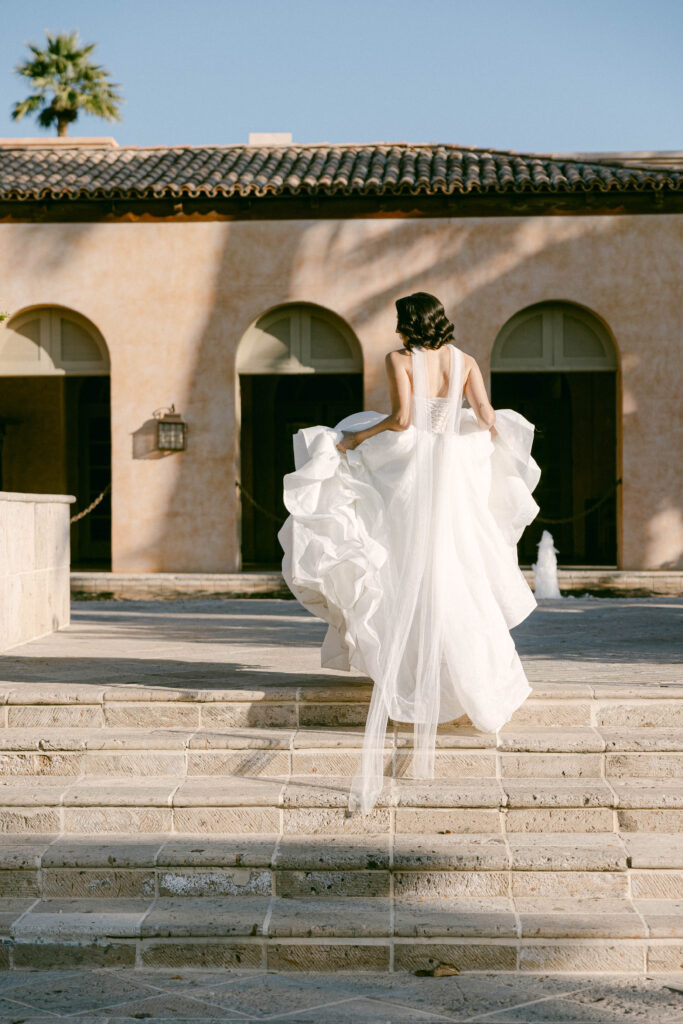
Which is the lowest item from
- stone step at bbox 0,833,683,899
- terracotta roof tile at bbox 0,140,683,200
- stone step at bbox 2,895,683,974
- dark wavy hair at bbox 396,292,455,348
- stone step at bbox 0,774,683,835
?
stone step at bbox 2,895,683,974

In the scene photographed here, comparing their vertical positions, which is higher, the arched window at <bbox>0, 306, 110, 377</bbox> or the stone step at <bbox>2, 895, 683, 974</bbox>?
the arched window at <bbox>0, 306, 110, 377</bbox>

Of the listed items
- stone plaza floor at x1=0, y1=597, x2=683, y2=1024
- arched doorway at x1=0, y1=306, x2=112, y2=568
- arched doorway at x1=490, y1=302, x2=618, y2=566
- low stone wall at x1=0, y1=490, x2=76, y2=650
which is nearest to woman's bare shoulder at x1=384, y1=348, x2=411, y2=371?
stone plaza floor at x1=0, y1=597, x2=683, y2=1024

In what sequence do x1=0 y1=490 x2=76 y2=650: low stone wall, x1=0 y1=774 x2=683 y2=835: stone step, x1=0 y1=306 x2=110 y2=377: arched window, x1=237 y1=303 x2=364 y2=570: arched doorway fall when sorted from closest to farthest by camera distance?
x1=0 y1=774 x2=683 y2=835: stone step, x1=0 y1=490 x2=76 y2=650: low stone wall, x1=0 y1=306 x2=110 y2=377: arched window, x1=237 y1=303 x2=364 y2=570: arched doorway

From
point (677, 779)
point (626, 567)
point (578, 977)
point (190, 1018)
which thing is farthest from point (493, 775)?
point (626, 567)

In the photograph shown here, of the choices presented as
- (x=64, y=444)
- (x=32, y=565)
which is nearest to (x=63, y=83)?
(x=64, y=444)

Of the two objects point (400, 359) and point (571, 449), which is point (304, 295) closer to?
point (571, 449)

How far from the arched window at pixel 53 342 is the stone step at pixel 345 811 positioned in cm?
1185

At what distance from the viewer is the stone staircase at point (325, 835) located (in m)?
4.09

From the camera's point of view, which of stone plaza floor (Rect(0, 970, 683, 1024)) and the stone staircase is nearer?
stone plaza floor (Rect(0, 970, 683, 1024))

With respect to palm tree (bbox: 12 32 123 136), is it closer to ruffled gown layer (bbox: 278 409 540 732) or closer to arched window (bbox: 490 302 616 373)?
arched window (bbox: 490 302 616 373)

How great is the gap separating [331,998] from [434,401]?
2.68 m

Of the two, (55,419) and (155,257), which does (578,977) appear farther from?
(55,419)

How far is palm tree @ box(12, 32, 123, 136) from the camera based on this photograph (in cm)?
3134

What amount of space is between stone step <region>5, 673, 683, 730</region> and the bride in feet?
0.79
